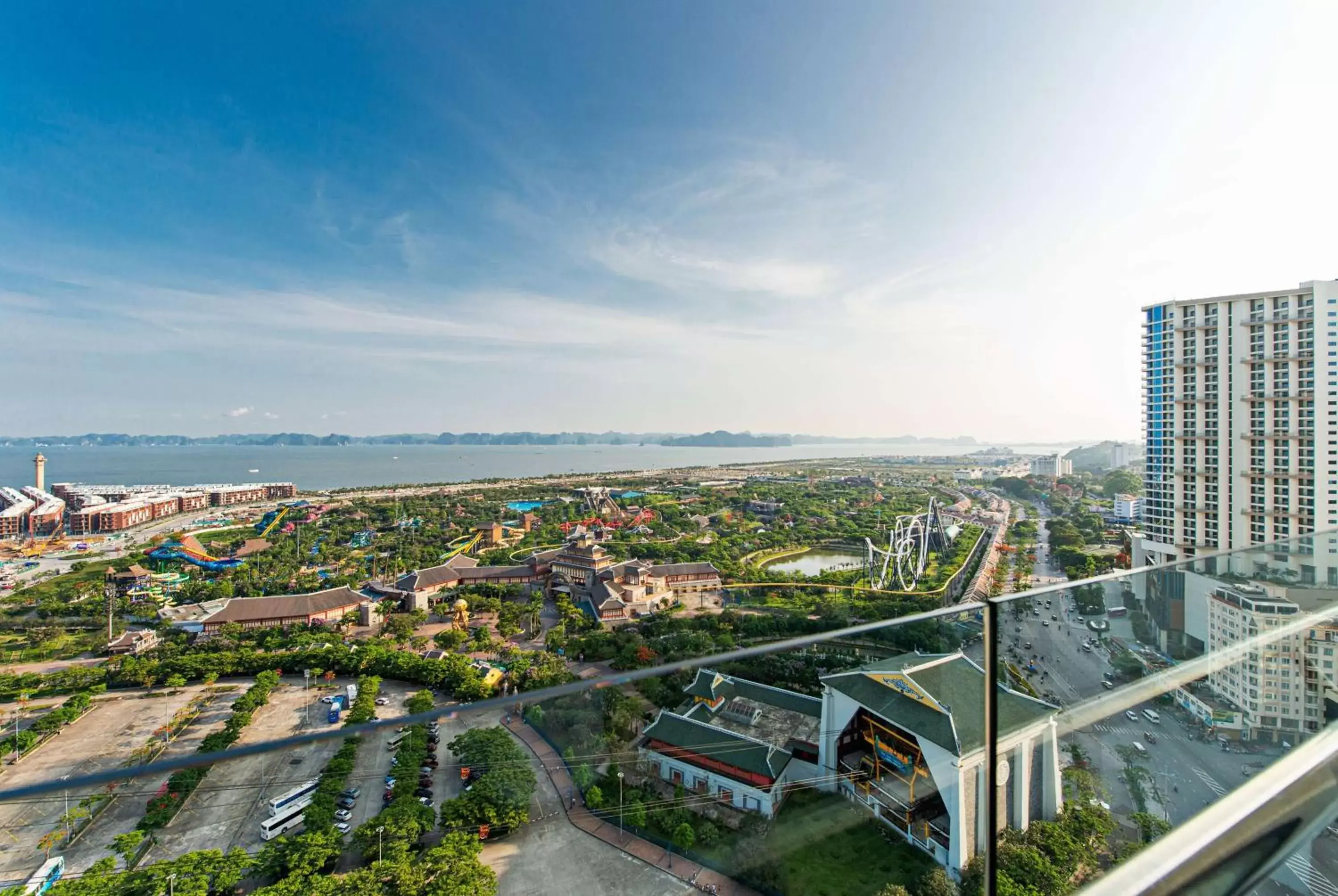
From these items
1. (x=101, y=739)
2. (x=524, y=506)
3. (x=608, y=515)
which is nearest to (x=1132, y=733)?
(x=101, y=739)

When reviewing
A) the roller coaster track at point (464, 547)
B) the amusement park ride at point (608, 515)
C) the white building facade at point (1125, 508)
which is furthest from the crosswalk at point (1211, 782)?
the white building facade at point (1125, 508)

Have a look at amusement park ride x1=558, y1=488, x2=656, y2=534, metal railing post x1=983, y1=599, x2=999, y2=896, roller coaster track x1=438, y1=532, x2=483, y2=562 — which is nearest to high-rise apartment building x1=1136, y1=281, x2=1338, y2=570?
metal railing post x1=983, y1=599, x2=999, y2=896

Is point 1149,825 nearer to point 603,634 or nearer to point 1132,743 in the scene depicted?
point 1132,743

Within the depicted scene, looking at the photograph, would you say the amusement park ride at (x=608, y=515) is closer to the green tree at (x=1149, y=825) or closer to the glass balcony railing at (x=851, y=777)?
the glass balcony railing at (x=851, y=777)

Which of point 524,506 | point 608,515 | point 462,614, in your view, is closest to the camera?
point 462,614

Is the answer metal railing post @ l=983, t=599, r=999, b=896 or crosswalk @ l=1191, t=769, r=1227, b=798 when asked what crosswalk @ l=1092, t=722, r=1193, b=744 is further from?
metal railing post @ l=983, t=599, r=999, b=896

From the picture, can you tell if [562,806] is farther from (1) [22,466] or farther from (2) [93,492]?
(1) [22,466]
